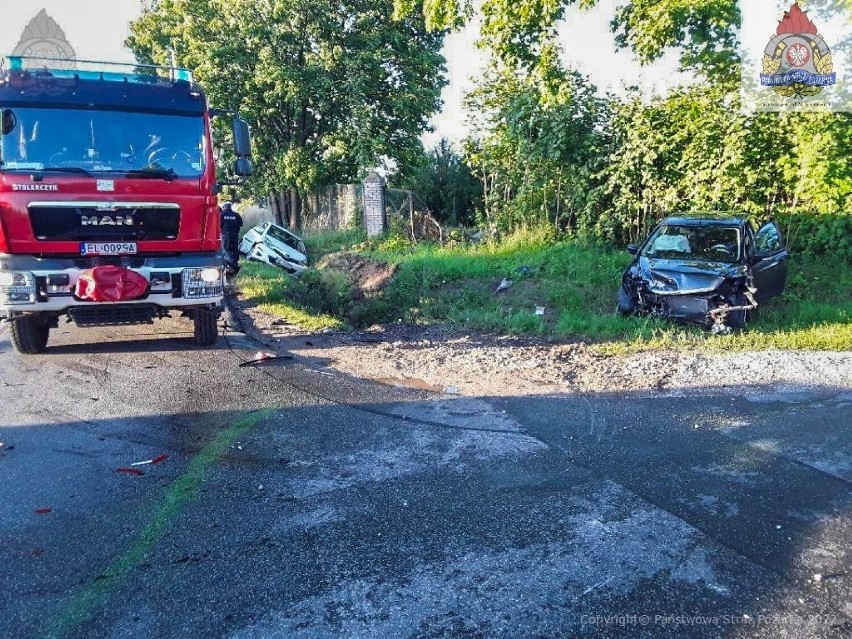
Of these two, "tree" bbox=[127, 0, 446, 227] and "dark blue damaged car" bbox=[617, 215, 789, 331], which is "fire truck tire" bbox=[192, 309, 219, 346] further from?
"tree" bbox=[127, 0, 446, 227]

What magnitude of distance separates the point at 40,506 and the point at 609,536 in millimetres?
3449

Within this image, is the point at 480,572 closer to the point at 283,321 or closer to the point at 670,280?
the point at 670,280

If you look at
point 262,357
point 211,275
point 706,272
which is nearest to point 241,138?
point 211,275

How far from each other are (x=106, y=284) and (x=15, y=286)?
2.97 feet

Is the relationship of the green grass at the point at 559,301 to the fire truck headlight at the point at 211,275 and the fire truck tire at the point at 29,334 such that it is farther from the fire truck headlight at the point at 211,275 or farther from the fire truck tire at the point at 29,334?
the fire truck tire at the point at 29,334

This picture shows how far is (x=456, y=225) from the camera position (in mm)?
19625

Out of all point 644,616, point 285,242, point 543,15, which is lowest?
point 644,616

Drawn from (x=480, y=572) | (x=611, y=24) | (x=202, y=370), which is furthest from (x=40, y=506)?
(x=611, y=24)

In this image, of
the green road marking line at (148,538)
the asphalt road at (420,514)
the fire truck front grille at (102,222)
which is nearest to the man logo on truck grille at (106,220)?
the fire truck front grille at (102,222)

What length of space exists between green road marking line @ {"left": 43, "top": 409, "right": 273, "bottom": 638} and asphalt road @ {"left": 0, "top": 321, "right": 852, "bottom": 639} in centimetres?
1

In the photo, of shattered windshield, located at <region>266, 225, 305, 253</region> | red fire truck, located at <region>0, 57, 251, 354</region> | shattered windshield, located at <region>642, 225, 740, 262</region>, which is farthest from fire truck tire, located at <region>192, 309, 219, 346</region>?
shattered windshield, located at <region>266, 225, 305, 253</region>

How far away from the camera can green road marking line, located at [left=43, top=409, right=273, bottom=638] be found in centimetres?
295

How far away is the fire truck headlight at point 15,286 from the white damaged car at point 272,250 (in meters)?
9.81

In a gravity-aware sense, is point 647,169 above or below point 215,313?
above
